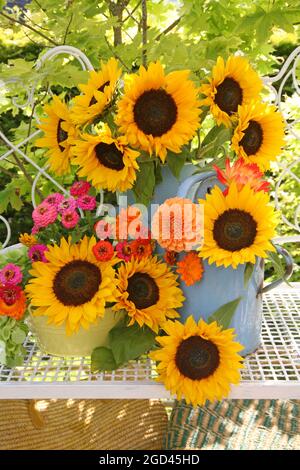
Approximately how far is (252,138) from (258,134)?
0.05 ft

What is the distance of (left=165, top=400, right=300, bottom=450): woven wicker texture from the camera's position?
1.58m

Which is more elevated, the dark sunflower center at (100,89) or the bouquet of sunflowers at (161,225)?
the dark sunflower center at (100,89)

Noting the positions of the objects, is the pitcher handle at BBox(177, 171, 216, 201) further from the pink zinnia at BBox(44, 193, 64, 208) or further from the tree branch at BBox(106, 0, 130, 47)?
the tree branch at BBox(106, 0, 130, 47)

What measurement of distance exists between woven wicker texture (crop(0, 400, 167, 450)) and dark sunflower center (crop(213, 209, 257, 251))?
852mm

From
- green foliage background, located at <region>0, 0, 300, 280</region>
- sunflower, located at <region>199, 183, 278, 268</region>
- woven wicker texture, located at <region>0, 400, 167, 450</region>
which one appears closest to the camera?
sunflower, located at <region>199, 183, 278, 268</region>

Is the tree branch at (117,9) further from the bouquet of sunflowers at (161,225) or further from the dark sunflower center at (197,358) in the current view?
the dark sunflower center at (197,358)

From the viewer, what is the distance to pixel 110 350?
1072 millimetres

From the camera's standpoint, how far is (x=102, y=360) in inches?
41.6

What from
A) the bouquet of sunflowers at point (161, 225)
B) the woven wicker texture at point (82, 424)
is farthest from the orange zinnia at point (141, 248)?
the woven wicker texture at point (82, 424)

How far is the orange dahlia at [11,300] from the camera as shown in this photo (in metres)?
1.06

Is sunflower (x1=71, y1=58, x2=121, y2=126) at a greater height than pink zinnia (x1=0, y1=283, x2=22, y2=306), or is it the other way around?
sunflower (x1=71, y1=58, x2=121, y2=126)

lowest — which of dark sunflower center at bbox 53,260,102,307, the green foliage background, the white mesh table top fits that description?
the white mesh table top

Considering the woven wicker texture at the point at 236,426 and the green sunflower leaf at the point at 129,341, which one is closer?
the green sunflower leaf at the point at 129,341

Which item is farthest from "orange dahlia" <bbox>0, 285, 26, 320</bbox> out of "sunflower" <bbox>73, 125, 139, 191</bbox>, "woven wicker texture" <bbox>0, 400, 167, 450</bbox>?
"woven wicker texture" <bbox>0, 400, 167, 450</bbox>
